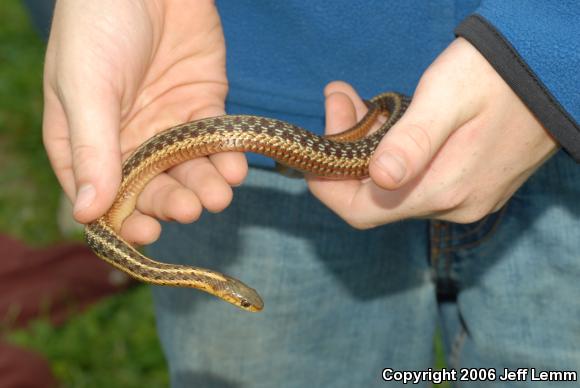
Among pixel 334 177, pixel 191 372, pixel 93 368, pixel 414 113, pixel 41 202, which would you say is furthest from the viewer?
pixel 41 202

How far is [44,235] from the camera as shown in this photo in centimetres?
842

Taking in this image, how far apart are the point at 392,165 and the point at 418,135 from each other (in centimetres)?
16

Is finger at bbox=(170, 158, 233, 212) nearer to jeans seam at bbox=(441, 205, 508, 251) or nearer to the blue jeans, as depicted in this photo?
the blue jeans

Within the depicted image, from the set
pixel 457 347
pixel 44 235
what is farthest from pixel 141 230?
pixel 44 235

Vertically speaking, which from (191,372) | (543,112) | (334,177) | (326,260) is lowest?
(191,372)

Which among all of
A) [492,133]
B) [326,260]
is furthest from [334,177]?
[492,133]

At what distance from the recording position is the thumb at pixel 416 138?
2.96m

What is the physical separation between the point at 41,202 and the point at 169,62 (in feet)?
17.3

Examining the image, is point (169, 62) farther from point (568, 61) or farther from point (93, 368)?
point (93, 368)

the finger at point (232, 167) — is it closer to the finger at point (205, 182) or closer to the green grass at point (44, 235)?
the finger at point (205, 182)

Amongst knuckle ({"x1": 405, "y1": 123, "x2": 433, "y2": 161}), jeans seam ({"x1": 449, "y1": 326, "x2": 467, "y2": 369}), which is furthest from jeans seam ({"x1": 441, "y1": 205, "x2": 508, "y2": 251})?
knuckle ({"x1": 405, "y1": 123, "x2": 433, "y2": 161})

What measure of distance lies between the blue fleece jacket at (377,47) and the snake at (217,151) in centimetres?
12

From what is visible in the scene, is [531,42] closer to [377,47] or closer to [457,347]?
[377,47]

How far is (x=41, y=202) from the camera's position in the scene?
29.0 ft
